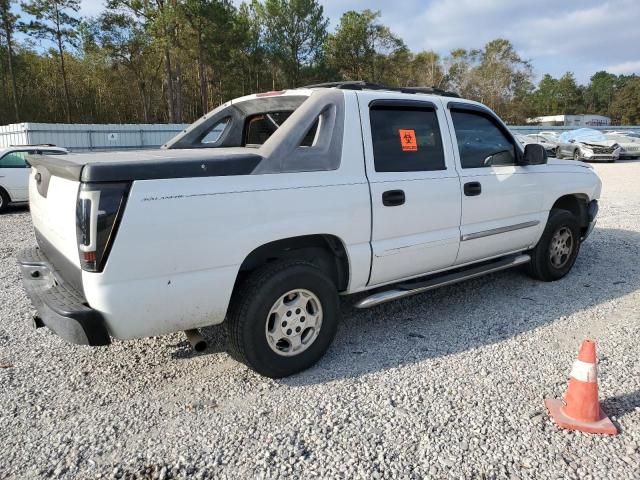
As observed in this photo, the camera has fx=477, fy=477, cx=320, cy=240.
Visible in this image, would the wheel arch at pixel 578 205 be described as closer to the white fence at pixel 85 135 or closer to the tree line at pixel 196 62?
the white fence at pixel 85 135

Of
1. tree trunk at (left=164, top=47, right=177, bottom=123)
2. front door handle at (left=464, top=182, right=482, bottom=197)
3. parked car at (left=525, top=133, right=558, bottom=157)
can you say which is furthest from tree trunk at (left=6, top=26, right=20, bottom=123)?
front door handle at (left=464, top=182, right=482, bottom=197)

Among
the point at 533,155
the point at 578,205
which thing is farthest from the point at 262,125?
the point at 578,205

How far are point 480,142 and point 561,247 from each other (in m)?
1.74

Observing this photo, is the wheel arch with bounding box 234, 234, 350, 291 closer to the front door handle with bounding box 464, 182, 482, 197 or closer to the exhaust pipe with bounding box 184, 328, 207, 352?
the exhaust pipe with bounding box 184, 328, 207, 352

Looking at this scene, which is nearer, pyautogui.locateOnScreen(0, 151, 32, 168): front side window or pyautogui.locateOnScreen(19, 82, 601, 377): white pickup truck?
pyautogui.locateOnScreen(19, 82, 601, 377): white pickup truck

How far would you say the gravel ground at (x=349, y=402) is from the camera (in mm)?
2404

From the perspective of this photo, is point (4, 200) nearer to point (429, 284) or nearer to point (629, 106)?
point (429, 284)

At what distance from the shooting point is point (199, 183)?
2.65 meters

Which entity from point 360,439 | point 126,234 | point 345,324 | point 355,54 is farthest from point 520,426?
point 355,54

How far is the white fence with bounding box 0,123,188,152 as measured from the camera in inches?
743

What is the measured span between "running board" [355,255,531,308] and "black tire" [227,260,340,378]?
0.38 metres

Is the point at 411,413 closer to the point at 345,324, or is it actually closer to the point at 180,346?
the point at 345,324

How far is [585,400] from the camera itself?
2637 millimetres

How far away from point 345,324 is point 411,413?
1.38 m
